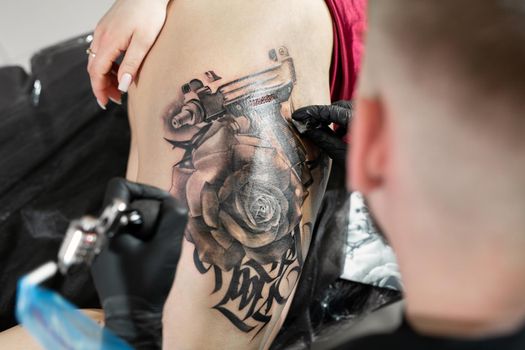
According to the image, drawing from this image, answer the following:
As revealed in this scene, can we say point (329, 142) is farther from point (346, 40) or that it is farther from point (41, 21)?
point (41, 21)

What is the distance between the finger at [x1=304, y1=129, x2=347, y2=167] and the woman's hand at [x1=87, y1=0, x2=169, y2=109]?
Answer: 0.92ft

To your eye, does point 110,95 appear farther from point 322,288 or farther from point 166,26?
point 322,288

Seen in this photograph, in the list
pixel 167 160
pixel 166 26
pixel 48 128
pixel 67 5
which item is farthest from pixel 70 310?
pixel 67 5

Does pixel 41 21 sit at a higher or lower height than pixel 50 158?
higher

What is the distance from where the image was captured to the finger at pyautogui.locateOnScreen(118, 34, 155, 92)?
1014 millimetres

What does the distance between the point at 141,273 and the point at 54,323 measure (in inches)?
4.4

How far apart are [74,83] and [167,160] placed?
66 centimetres

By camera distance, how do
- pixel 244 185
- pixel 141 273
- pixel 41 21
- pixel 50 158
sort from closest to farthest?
pixel 141 273 < pixel 244 185 < pixel 50 158 < pixel 41 21

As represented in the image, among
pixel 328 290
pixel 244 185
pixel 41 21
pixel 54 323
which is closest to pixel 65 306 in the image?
pixel 54 323

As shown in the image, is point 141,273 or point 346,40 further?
point 346,40

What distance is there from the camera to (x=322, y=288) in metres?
1.13

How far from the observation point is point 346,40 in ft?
3.54

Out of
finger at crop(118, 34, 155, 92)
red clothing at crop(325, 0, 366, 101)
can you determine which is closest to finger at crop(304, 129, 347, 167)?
red clothing at crop(325, 0, 366, 101)

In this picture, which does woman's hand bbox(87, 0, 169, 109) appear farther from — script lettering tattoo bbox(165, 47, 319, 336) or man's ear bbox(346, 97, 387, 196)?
man's ear bbox(346, 97, 387, 196)
